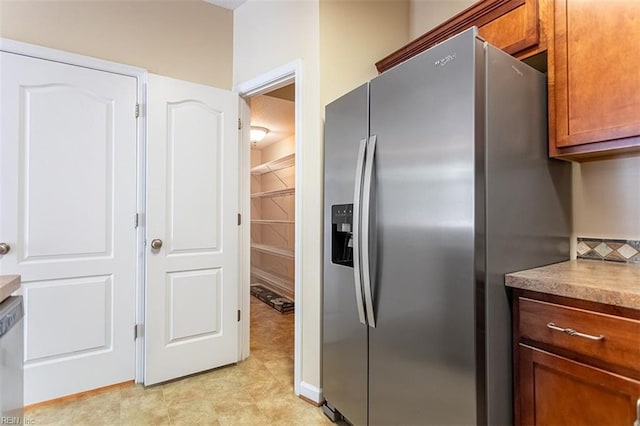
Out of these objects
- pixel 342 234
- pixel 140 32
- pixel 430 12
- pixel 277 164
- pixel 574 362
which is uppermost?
pixel 430 12

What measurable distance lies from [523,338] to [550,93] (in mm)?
988

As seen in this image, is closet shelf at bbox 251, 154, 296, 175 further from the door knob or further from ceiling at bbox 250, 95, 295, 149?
the door knob

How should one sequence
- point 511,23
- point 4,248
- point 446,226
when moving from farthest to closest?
1. point 4,248
2. point 511,23
3. point 446,226

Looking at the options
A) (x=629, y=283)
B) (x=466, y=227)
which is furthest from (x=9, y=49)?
(x=629, y=283)

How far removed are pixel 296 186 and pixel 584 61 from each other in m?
1.50

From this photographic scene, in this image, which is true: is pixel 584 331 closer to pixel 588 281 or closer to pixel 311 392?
pixel 588 281

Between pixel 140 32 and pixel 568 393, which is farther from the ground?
pixel 140 32

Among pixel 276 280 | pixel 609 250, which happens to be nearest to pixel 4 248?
pixel 609 250

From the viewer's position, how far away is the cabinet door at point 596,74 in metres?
1.21

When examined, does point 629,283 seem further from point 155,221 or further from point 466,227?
point 155,221

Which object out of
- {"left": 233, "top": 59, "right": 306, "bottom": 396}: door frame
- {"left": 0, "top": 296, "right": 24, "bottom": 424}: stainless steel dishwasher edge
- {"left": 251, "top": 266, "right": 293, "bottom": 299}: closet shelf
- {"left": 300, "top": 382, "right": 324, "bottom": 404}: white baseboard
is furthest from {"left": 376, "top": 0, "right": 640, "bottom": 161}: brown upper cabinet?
{"left": 251, "top": 266, "right": 293, "bottom": 299}: closet shelf

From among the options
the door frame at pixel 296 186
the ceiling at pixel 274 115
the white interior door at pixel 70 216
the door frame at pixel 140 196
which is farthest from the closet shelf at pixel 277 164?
the white interior door at pixel 70 216

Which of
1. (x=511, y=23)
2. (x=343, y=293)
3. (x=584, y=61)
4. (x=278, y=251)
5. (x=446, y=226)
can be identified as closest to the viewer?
(x=446, y=226)

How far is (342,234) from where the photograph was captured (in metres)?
1.83
